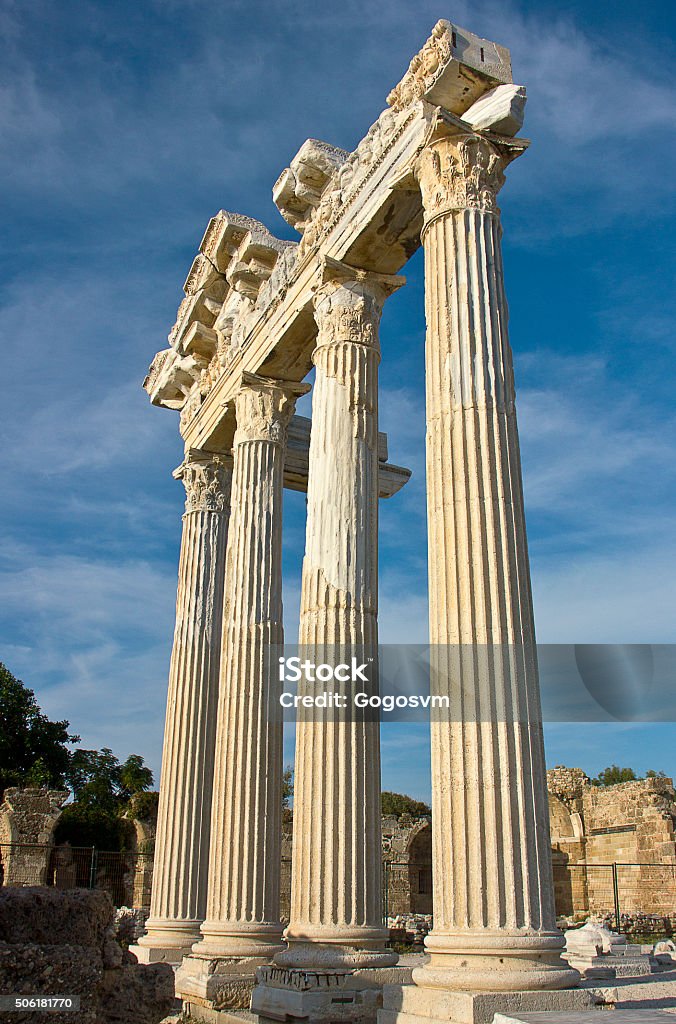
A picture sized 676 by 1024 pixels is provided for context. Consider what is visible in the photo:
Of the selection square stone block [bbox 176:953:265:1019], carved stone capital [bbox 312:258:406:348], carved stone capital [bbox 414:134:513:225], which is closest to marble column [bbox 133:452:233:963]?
square stone block [bbox 176:953:265:1019]

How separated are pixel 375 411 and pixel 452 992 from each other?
7.28 meters

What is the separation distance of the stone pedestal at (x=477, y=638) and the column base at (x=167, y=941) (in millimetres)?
7792

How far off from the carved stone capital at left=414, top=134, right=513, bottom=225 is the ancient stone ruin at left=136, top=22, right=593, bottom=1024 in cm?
3

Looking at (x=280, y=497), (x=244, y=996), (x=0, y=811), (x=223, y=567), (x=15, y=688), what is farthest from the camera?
(x=15, y=688)

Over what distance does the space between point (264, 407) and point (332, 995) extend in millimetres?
9256

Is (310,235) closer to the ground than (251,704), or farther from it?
farther from it

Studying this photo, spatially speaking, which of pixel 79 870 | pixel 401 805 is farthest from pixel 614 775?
pixel 79 870

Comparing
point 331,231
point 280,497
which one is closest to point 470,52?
point 331,231

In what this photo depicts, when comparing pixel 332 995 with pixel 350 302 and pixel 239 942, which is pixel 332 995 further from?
pixel 350 302

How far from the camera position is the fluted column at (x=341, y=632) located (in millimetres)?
9859

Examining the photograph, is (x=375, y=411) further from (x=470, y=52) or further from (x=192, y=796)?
(x=192, y=796)

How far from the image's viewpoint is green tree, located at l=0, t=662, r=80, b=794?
44.2 m

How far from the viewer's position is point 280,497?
594 inches

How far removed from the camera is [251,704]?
1364 cm
